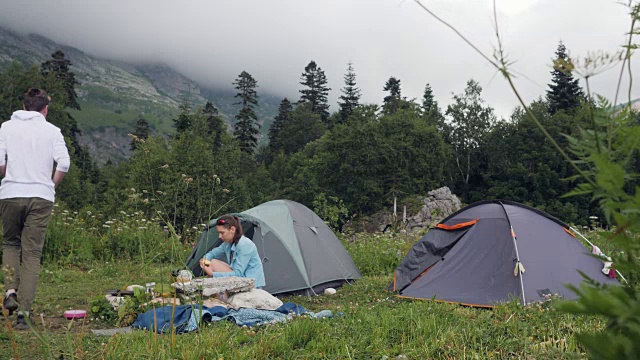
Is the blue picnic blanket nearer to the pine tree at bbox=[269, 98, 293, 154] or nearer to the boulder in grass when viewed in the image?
the boulder in grass

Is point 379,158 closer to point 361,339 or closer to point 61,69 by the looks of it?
point 61,69

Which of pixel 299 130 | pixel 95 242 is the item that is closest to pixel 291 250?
pixel 95 242

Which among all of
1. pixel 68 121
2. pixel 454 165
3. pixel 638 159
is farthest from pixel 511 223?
pixel 68 121

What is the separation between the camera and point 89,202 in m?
47.9

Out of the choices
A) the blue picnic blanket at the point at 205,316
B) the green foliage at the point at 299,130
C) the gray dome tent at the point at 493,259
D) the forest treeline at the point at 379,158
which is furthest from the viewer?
the green foliage at the point at 299,130

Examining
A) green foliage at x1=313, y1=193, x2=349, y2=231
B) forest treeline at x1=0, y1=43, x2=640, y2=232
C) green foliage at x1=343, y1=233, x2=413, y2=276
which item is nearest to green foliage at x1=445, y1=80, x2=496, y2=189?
forest treeline at x1=0, y1=43, x2=640, y2=232

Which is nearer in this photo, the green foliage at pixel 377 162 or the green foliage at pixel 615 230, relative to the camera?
the green foliage at pixel 615 230

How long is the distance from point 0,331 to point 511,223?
5.52m

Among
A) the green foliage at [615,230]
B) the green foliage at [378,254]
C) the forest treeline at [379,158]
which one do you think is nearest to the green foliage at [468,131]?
the forest treeline at [379,158]

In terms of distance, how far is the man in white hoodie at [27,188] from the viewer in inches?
183

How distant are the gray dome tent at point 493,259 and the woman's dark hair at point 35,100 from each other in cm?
472

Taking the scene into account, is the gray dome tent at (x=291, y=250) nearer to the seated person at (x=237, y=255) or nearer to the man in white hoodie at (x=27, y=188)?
the seated person at (x=237, y=255)

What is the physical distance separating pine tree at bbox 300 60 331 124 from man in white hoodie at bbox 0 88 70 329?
6217 cm

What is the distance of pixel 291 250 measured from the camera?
25.3 feet
